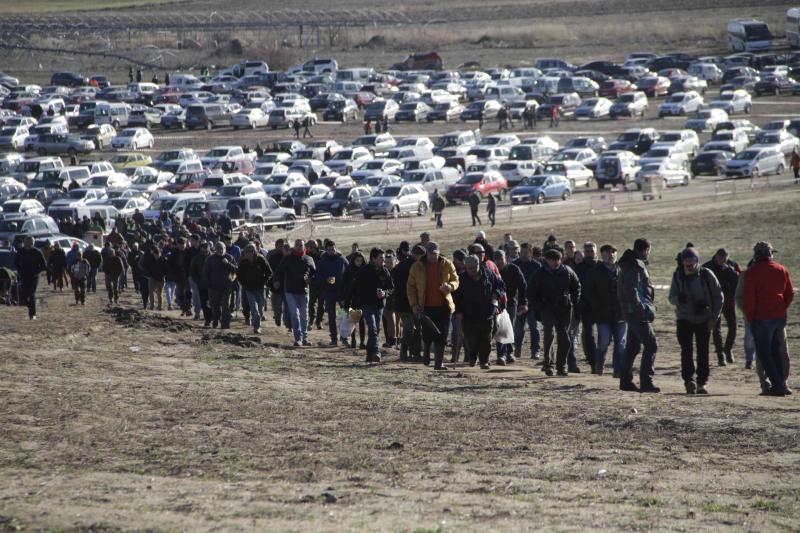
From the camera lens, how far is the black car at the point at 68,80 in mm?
95312

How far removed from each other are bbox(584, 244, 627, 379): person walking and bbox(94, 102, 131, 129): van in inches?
2477

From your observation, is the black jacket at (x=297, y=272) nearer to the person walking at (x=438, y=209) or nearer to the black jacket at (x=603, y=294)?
the black jacket at (x=603, y=294)

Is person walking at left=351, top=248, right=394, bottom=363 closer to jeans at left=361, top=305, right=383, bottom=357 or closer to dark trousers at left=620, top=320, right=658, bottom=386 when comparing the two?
jeans at left=361, top=305, right=383, bottom=357

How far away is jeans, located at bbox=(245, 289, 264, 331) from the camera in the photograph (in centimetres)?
2031

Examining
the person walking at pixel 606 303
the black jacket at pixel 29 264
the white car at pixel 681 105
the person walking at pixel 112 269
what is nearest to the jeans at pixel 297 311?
the person walking at pixel 606 303

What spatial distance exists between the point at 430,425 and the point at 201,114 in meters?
64.7

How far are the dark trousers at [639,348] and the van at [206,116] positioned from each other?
206 feet

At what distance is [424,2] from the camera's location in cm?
15000

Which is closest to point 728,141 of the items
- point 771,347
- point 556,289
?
point 556,289

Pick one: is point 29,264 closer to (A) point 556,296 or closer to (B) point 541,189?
(A) point 556,296

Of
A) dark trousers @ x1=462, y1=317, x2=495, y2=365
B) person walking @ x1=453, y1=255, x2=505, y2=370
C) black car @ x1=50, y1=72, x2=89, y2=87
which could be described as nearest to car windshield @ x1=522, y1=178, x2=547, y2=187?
dark trousers @ x1=462, y1=317, x2=495, y2=365

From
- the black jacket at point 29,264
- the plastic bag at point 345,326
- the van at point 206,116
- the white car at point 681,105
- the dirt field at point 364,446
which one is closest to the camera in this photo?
the dirt field at point 364,446

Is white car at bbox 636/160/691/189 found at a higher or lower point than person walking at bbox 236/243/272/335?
higher

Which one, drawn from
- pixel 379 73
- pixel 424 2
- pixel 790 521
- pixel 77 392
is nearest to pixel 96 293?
pixel 77 392
